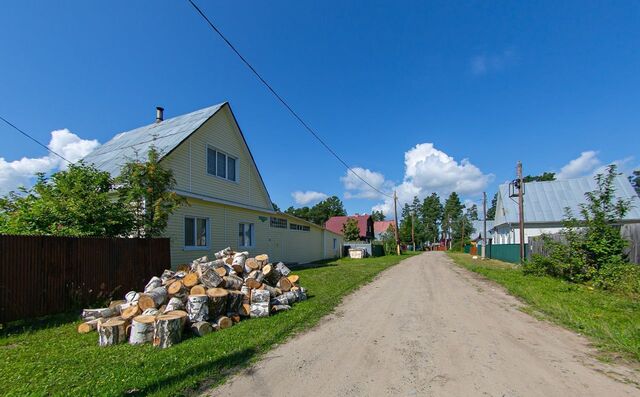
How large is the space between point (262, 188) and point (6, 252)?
11891 millimetres

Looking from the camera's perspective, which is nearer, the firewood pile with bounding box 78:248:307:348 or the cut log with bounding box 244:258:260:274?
the firewood pile with bounding box 78:248:307:348

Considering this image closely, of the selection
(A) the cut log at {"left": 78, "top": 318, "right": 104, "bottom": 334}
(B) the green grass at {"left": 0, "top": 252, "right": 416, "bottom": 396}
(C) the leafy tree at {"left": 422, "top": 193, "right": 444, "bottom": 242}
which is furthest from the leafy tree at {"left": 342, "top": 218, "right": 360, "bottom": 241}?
(C) the leafy tree at {"left": 422, "top": 193, "right": 444, "bottom": 242}

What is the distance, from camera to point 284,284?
882 centimetres

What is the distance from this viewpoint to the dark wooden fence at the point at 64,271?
6508 mm

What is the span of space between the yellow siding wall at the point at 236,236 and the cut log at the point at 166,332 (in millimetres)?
6858

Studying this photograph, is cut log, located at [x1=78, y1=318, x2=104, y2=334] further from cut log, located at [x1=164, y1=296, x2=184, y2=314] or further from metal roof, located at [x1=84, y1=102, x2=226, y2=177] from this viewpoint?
metal roof, located at [x1=84, y1=102, x2=226, y2=177]

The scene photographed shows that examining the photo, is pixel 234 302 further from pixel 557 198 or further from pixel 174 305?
pixel 557 198

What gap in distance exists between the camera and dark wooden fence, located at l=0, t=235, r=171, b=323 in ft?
21.4

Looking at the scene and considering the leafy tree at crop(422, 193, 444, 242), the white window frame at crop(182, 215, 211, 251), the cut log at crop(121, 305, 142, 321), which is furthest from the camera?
the leafy tree at crop(422, 193, 444, 242)

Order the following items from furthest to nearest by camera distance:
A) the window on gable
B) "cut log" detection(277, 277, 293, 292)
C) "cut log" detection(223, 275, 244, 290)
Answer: the window on gable, "cut log" detection(277, 277, 293, 292), "cut log" detection(223, 275, 244, 290)

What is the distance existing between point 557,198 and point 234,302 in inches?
1148

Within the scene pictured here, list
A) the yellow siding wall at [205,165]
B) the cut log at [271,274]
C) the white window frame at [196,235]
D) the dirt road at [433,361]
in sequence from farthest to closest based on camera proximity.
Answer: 1. the yellow siding wall at [205,165]
2. the white window frame at [196,235]
3. the cut log at [271,274]
4. the dirt road at [433,361]

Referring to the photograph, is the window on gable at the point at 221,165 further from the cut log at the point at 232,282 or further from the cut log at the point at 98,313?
the cut log at the point at 98,313

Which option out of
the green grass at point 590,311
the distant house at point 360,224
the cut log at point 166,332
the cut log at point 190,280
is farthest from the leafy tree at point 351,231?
the cut log at point 166,332
